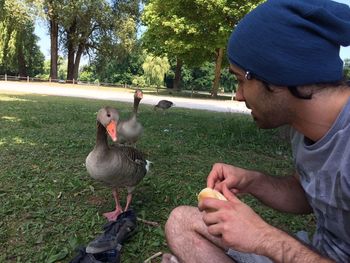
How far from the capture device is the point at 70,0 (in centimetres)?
3716

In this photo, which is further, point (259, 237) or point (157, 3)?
point (157, 3)

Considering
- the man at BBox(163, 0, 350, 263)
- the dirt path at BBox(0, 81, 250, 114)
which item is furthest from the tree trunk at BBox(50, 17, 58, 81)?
the man at BBox(163, 0, 350, 263)

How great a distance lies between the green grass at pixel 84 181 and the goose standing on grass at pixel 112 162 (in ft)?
0.98

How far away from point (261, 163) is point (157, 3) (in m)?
26.2

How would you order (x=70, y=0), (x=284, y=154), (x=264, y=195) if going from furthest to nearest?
(x=70, y=0), (x=284, y=154), (x=264, y=195)

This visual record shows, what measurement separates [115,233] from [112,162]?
0.79 meters

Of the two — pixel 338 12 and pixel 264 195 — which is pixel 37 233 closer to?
pixel 264 195

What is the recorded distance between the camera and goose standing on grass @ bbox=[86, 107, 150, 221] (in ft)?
13.4

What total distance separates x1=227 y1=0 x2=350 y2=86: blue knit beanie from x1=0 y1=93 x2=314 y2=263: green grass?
86.9 inches

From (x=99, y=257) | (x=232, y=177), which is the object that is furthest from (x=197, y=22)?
(x=232, y=177)

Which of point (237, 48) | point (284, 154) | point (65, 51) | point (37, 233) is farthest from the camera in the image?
point (65, 51)

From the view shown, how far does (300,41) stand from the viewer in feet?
5.58

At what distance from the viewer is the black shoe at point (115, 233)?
3.13 m

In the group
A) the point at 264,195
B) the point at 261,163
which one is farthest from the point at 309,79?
the point at 261,163
